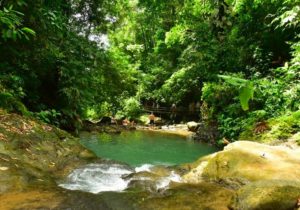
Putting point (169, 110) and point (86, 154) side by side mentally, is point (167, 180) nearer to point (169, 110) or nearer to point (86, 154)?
point (86, 154)

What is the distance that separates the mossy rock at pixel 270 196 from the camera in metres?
4.28

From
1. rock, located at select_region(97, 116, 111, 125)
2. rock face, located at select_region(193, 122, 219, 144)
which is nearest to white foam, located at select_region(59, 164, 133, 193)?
rock face, located at select_region(193, 122, 219, 144)

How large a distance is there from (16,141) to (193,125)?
48.6ft

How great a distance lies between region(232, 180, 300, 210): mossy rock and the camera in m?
4.28

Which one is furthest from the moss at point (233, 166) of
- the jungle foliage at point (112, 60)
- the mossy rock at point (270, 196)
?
the jungle foliage at point (112, 60)

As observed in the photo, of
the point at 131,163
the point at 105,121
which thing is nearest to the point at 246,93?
the point at 131,163

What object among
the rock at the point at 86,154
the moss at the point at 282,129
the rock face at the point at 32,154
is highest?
the moss at the point at 282,129

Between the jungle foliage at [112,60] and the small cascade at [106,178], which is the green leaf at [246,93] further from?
the small cascade at [106,178]

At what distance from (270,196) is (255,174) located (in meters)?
1.56

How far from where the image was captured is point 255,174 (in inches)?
230

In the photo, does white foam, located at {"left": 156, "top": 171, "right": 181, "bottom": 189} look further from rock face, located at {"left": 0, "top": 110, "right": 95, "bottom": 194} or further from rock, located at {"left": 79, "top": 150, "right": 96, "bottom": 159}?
rock, located at {"left": 79, "top": 150, "right": 96, "bottom": 159}

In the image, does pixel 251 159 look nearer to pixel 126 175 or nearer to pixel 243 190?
pixel 243 190

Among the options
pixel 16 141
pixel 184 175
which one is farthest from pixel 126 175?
pixel 16 141

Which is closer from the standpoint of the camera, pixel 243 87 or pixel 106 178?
pixel 243 87
